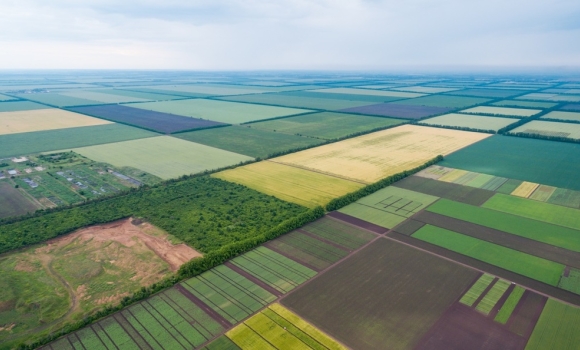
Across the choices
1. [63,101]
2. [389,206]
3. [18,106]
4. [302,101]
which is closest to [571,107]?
[302,101]

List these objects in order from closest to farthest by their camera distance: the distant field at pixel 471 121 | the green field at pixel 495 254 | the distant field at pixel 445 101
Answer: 1. the green field at pixel 495 254
2. the distant field at pixel 471 121
3. the distant field at pixel 445 101

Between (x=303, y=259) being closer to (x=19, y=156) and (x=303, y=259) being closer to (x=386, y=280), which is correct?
(x=386, y=280)

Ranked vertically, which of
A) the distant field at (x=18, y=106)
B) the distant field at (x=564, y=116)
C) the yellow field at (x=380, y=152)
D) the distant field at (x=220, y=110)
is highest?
the distant field at (x=18, y=106)

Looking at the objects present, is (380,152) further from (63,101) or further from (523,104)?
(63,101)

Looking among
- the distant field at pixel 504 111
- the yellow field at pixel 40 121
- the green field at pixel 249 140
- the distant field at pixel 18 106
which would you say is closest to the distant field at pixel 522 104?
the distant field at pixel 504 111

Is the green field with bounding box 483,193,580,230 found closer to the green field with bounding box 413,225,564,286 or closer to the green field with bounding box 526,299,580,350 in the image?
the green field with bounding box 413,225,564,286

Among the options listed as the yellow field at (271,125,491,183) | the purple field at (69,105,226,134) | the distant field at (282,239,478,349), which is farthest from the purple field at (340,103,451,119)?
the distant field at (282,239,478,349)

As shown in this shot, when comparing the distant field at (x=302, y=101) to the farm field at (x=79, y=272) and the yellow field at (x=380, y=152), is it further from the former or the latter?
the farm field at (x=79, y=272)
